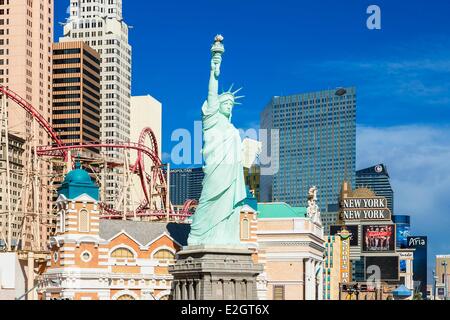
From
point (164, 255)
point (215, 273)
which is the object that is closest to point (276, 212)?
point (164, 255)

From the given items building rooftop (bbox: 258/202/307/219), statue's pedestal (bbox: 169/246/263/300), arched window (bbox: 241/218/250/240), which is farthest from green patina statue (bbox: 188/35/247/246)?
building rooftop (bbox: 258/202/307/219)

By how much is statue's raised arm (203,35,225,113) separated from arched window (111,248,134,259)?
505 inches

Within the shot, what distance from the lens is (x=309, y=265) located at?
304ft

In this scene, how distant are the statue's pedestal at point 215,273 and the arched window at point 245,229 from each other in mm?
7450

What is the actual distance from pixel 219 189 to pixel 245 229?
8.86 m

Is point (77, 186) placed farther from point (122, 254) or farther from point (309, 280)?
point (309, 280)

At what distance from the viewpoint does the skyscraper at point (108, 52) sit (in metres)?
181

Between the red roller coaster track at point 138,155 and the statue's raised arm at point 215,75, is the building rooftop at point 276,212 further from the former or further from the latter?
the statue's raised arm at point 215,75

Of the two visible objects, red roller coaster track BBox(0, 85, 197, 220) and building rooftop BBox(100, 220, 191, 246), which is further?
red roller coaster track BBox(0, 85, 197, 220)

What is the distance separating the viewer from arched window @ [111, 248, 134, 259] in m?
74.2

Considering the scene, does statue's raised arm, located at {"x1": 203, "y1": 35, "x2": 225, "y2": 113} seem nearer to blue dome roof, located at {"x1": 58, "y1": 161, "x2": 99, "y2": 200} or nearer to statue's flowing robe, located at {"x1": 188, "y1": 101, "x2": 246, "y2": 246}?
statue's flowing robe, located at {"x1": 188, "y1": 101, "x2": 246, "y2": 246}

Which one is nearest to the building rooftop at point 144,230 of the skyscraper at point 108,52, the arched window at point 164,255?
the arched window at point 164,255

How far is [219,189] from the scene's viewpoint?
235ft
